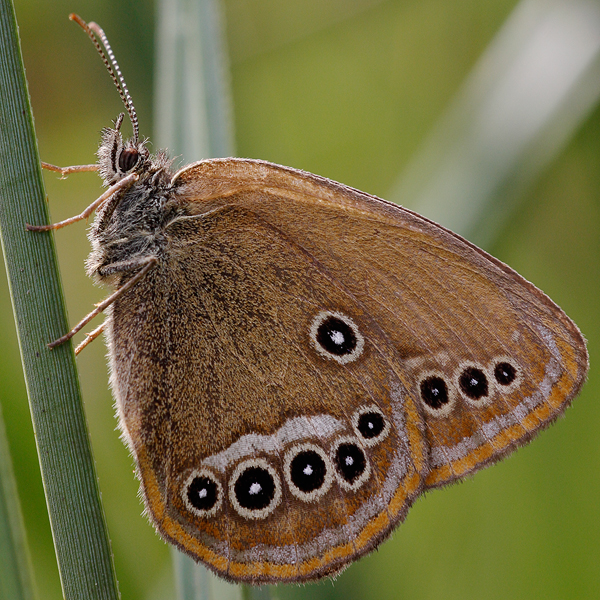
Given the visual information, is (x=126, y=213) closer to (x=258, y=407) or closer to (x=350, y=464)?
(x=258, y=407)

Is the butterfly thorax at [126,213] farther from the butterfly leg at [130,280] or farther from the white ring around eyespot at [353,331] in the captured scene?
the white ring around eyespot at [353,331]

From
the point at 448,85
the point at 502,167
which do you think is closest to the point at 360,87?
the point at 448,85

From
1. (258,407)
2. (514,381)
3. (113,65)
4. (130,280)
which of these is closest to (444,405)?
(514,381)

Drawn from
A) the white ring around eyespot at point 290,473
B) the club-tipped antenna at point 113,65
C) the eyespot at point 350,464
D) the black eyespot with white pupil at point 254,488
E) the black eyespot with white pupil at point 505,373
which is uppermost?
the club-tipped antenna at point 113,65

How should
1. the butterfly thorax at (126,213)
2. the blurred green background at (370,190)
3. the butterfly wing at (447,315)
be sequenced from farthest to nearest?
the blurred green background at (370,190), the butterfly thorax at (126,213), the butterfly wing at (447,315)

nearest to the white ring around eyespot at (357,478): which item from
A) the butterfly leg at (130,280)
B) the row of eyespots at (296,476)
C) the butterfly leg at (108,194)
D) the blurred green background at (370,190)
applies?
the row of eyespots at (296,476)

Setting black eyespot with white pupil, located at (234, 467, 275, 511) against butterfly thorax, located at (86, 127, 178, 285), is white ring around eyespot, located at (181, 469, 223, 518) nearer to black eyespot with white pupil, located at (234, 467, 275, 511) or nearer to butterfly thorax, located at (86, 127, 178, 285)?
black eyespot with white pupil, located at (234, 467, 275, 511)
